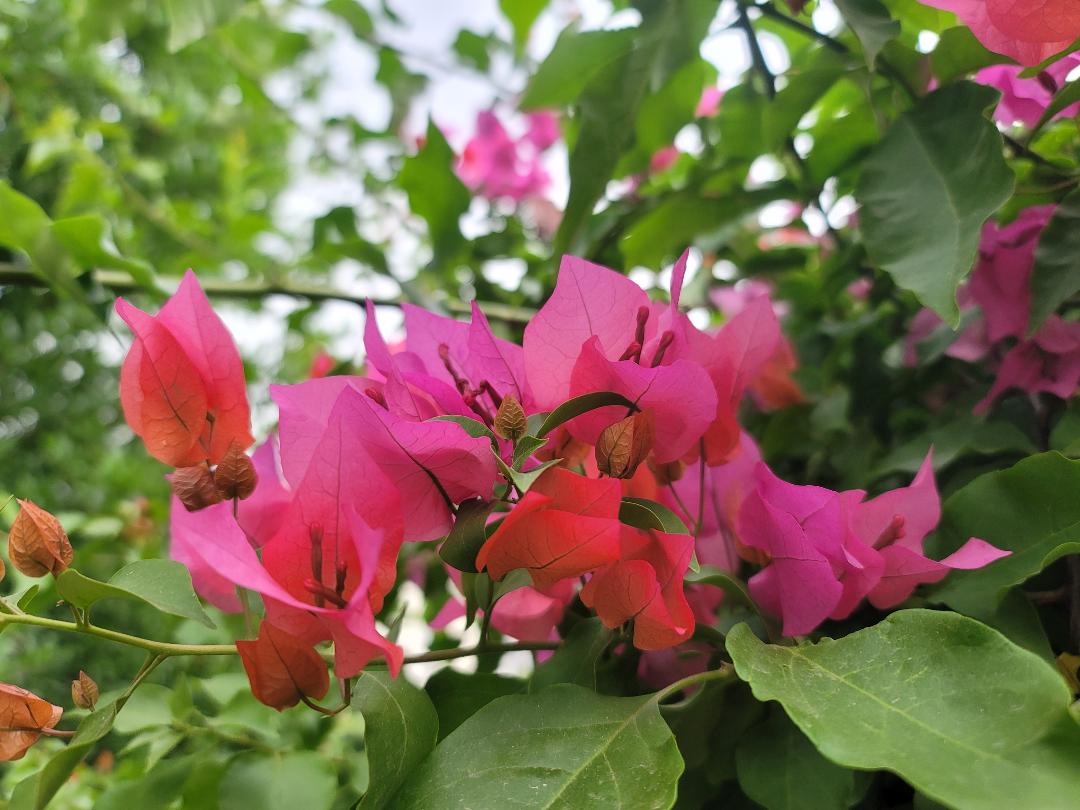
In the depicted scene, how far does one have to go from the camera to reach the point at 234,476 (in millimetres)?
300

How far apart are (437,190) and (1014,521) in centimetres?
43

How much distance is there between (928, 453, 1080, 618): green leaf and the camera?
299mm

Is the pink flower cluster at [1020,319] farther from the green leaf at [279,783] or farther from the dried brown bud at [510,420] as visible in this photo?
the green leaf at [279,783]

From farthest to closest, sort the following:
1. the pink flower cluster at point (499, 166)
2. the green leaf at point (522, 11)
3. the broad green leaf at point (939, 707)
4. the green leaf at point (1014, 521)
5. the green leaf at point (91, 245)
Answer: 1. the pink flower cluster at point (499, 166)
2. the green leaf at point (522, 11)
3. the green leaf at point (91, 245)
4. the green leaf at point (1014, 521)
5. the broad green leaf at point (939, 707)

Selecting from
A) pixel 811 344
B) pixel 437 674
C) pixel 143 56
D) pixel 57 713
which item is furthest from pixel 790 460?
pixel 143 56

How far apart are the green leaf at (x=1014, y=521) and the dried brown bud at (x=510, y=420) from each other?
185 millimetres

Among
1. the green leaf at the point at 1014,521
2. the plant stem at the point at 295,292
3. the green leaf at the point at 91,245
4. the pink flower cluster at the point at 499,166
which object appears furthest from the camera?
the pink flower cluster at the point at 499,166

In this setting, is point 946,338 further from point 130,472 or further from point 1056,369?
point 130,472

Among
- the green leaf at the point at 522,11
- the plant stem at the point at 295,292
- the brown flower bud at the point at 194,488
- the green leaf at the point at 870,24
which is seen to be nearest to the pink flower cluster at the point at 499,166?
the green leaf at the point at 522,11

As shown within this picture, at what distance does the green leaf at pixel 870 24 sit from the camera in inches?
13.7

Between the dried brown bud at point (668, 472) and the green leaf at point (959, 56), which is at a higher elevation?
the green leaf at point (959, 56)

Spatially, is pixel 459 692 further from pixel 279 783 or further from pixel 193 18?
pixel 193 18

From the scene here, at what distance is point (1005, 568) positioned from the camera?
308 mm

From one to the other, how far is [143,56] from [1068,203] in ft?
5.84
